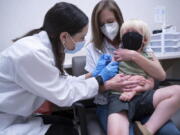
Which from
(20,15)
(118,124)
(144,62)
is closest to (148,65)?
(144,62)

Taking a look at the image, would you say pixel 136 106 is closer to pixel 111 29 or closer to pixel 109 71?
pixel 109 71

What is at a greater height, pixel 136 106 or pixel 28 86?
pixel 28 86

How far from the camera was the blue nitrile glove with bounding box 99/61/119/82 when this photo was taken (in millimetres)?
1386

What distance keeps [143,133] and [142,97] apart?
1.07 feet

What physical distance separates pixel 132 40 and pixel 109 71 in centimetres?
26

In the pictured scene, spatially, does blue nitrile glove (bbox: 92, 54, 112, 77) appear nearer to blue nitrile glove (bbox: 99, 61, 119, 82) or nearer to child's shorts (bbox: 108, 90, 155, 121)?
blue nitrile glove (bbox: 99, 61, 119, 82)

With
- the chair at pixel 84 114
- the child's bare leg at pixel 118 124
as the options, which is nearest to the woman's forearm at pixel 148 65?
the child's bare leg at pixel 118 124

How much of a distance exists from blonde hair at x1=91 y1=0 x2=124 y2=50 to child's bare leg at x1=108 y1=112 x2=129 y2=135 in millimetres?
661

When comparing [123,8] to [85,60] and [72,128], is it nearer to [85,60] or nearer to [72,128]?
[85,60]

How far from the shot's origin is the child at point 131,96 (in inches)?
47.4

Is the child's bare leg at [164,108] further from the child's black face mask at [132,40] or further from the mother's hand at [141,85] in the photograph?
the child's black face mask at [132,40]

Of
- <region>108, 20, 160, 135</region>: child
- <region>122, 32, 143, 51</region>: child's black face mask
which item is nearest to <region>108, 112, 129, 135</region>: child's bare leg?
<region>108, 20, 160, 135</region>: child

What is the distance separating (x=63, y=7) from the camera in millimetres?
1181

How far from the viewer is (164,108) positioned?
1.17 m
